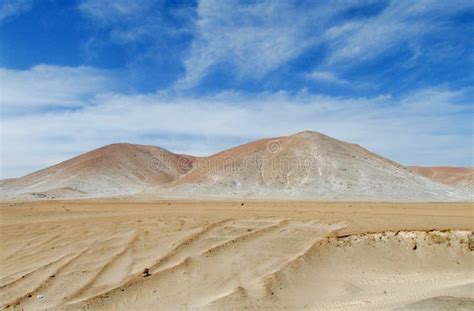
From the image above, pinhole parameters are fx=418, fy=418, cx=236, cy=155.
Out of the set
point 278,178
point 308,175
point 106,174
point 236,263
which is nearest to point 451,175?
point 308,175

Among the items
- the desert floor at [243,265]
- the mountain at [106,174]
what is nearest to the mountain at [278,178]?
the mountain at [106,174]

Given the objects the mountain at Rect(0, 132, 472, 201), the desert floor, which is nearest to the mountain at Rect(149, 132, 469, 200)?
the mountain at Rect(0, 132, 472, 201)

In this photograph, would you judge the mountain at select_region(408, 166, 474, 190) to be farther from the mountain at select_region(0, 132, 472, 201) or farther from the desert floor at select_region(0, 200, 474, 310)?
the desert floor at select_region(0, 200, 474, 310)

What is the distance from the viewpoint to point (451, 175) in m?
125

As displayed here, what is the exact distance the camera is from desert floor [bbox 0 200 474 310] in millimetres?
8180

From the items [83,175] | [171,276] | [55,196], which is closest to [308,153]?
[55,196]

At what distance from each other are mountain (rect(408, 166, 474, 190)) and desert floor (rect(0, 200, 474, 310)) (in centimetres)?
9872

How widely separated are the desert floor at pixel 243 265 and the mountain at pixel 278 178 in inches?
1213

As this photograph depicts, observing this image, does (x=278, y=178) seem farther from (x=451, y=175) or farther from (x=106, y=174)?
(x=451, y=175)

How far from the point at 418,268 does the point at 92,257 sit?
803 centimetres

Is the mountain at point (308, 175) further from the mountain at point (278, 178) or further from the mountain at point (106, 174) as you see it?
the mountain at point (106, 174)

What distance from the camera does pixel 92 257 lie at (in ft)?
34.4

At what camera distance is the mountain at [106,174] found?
2470 inches

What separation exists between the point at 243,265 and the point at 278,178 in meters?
43.1
